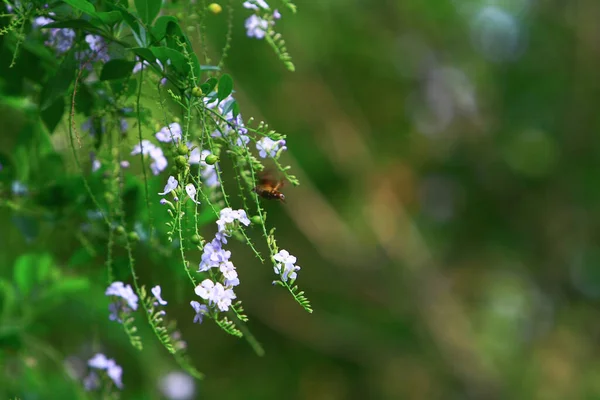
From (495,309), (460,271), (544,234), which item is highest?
(544,234)

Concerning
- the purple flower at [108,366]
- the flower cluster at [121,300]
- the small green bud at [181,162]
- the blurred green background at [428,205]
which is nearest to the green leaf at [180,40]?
the small green bud at [181,162]

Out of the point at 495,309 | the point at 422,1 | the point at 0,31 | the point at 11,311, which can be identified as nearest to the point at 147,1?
the point at 0,31

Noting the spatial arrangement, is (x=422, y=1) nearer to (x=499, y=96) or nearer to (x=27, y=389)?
(x=499, y=96)

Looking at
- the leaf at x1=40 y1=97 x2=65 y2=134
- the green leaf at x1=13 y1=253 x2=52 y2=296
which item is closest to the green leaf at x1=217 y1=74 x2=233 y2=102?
the leaf at x1=40 y1=97 x2=65 y2=134

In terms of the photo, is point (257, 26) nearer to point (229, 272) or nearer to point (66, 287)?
point (229, 272)

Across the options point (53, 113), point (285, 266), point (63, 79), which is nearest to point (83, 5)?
point (63, 79)
